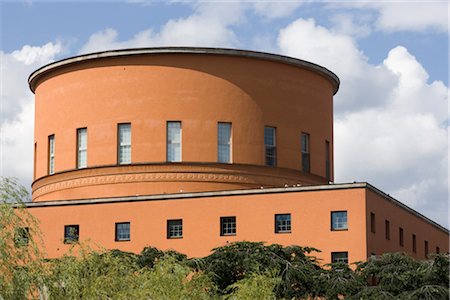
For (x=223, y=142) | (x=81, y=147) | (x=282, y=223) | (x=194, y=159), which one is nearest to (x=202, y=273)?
(x=282, y=223)

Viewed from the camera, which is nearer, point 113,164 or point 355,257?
point 355,257

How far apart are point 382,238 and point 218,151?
909 centimetres

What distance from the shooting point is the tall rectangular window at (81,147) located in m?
53.0

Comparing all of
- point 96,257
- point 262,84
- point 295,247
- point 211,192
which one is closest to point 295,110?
point 262,84

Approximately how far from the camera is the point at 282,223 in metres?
46.8

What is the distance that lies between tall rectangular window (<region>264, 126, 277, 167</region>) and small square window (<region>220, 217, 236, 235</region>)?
5.60m

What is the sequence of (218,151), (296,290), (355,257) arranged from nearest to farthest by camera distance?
(296,290)
(355,257)
(218,151)

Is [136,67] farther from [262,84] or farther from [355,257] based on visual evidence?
[355,257]

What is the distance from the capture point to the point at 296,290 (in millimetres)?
41781

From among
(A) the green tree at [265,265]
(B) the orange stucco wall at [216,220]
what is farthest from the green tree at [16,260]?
(B) the orange stucco wall at [216,220]

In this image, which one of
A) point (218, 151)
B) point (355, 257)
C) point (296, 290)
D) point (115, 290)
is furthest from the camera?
→ point (218, 151)

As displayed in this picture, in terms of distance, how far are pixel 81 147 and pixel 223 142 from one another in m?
7.31

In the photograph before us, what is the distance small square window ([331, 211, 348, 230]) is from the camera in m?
45.8

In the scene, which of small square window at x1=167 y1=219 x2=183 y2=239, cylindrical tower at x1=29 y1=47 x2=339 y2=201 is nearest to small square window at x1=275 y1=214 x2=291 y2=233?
small square window at x1=167 y1=219 x2=183 y2=239
